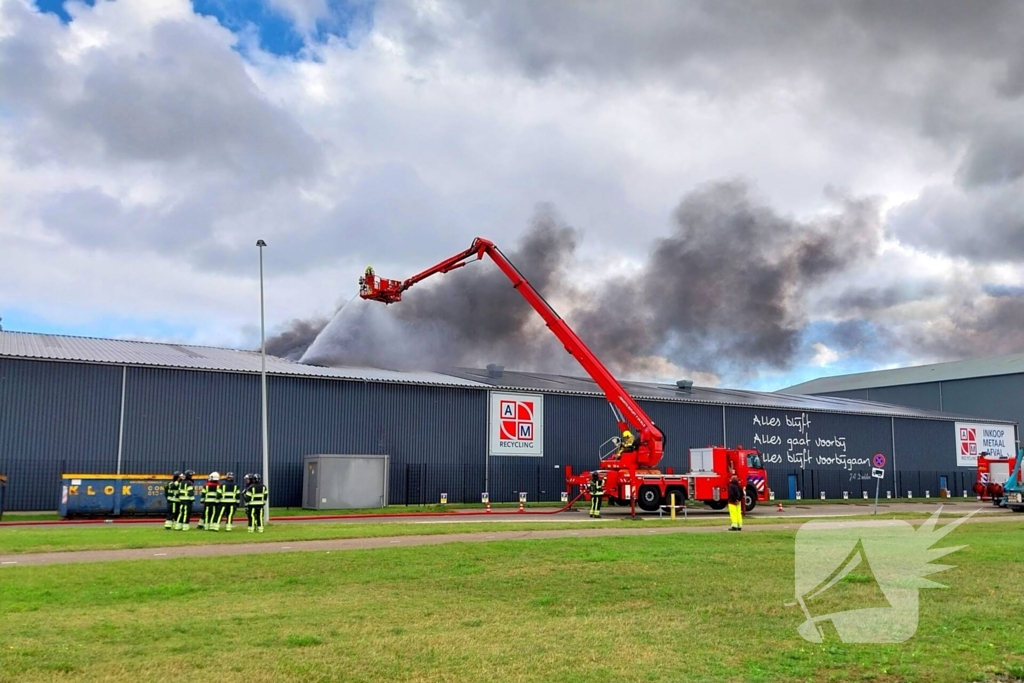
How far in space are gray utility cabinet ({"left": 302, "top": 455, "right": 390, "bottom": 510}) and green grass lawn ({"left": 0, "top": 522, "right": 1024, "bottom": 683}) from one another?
1927cm

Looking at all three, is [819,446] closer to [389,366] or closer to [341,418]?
[389,366]

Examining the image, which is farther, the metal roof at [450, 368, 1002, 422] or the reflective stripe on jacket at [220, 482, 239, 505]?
the metal roof at [450, 368, 1002, 422]

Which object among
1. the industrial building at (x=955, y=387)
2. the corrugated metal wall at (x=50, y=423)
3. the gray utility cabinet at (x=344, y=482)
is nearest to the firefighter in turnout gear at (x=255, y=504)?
the gray utility cabinet at (x=344, y=482)

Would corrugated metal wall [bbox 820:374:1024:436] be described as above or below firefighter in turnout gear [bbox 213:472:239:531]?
above

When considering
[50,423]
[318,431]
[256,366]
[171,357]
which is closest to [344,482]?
[318,431]

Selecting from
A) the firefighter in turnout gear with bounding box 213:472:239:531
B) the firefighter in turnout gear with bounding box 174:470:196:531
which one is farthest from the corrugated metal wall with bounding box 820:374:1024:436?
the firefighter in turnout gear with bounding box 174:470:196:531

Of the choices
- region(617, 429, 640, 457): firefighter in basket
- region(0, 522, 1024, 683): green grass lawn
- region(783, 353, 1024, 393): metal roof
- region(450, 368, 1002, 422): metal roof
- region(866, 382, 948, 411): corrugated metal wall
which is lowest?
region(0, 522, 1024, 683): green grass lawn

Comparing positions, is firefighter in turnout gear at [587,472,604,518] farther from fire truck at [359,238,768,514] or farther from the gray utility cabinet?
the gray utility cabinet

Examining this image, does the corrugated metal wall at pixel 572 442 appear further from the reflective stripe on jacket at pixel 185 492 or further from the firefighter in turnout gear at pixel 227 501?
the reflective stripe on jacket at pixel 185 492

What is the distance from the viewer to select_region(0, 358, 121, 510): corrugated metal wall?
3138 cm

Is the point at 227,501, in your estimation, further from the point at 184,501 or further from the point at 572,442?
the point at 572,442

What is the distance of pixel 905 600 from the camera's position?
10.9 m

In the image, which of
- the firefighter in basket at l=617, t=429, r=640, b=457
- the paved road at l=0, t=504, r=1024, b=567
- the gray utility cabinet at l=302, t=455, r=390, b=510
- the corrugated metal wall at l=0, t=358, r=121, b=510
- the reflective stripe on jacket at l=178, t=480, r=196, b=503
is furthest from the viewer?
the gray utility cabinet at l=302, t=455, r=390, b=510

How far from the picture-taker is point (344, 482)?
3453 cm
